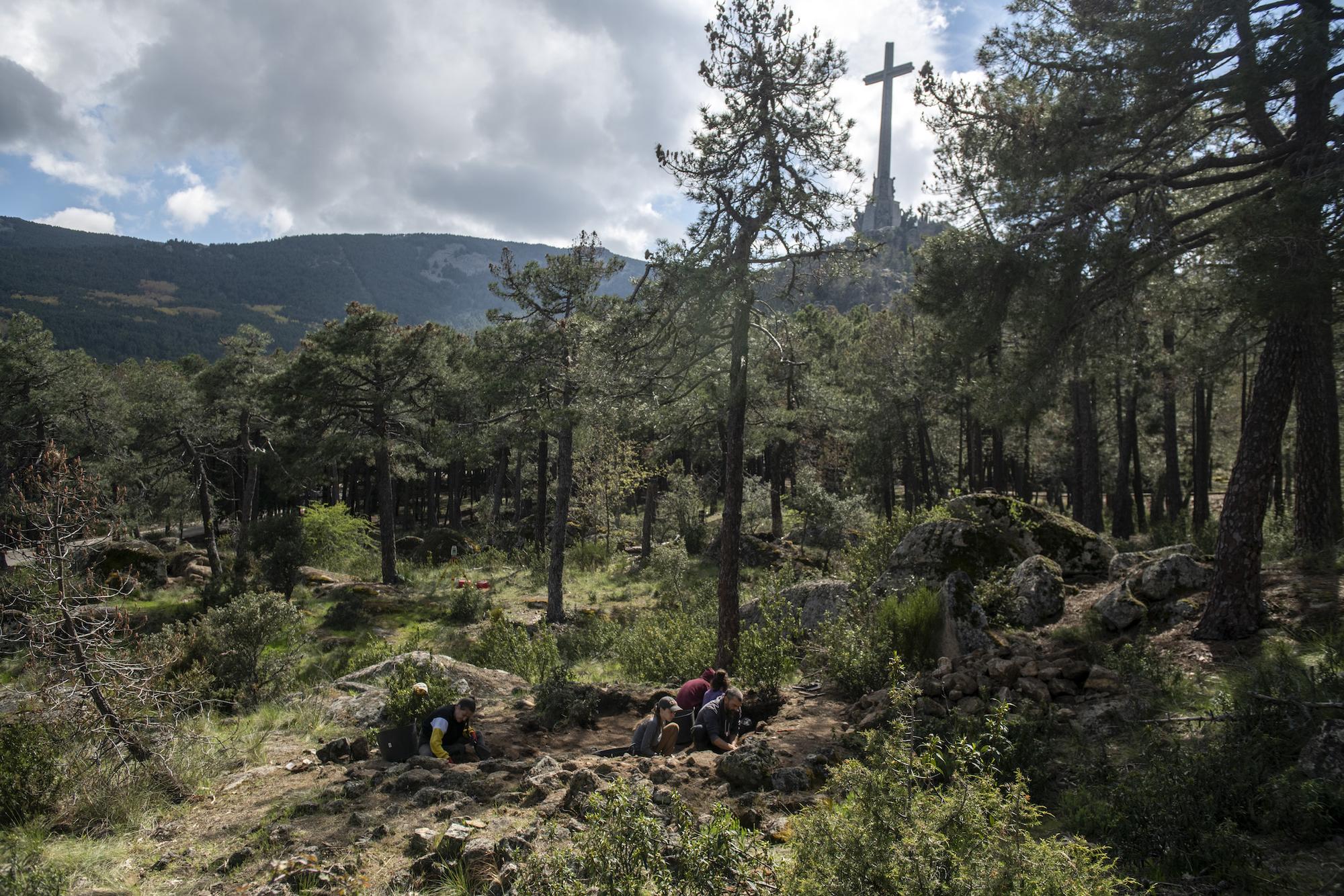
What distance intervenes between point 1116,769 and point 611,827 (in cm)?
397

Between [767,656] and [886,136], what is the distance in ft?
445

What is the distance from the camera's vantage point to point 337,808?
5836mm

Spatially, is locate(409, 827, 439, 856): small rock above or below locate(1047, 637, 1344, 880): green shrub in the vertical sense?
below

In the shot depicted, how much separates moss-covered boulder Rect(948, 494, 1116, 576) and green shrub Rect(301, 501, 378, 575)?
64.2 ft

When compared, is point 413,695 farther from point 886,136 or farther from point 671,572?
point 886,136

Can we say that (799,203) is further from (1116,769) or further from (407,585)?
(407,585)

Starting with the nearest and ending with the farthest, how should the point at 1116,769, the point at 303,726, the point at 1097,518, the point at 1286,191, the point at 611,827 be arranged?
the point at 611,827
the point at 1116,769
the point at 1286,191
the point at 303,726
the point at 1097,518

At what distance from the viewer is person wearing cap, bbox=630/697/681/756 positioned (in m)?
7.36

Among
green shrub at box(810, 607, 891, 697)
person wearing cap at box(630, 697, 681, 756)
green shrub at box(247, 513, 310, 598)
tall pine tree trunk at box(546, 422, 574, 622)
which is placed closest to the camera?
person wearing cap at box(630, 697, 681, 756)

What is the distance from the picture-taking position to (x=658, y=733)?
7.47 m

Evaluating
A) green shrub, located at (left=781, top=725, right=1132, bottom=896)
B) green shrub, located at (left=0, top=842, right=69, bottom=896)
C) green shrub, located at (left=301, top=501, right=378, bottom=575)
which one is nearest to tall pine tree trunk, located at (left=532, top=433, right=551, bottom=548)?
green shrub, located at (left=301, top=501, right=378, bottom=575)

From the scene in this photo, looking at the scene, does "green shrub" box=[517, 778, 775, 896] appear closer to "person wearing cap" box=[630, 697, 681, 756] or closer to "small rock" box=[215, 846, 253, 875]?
"small rock" box=[215, 846, 253, 875]

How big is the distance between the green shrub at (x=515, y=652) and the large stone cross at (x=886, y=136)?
308 ft

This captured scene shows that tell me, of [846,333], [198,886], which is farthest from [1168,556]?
[846,333]
